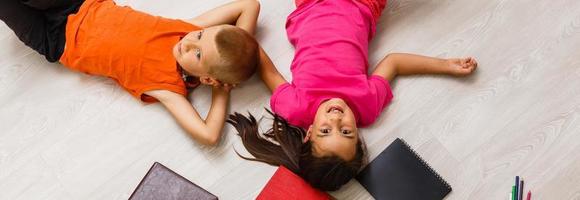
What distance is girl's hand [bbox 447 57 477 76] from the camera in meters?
1.13

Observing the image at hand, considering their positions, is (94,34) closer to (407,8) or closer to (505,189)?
(407,8)

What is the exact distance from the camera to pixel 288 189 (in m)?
1.07

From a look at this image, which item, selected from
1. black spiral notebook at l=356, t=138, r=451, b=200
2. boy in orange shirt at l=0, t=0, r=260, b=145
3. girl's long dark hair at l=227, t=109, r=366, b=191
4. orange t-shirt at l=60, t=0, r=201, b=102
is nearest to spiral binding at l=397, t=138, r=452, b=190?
black spiral notebook at l=356, t=138, r=451, b=200

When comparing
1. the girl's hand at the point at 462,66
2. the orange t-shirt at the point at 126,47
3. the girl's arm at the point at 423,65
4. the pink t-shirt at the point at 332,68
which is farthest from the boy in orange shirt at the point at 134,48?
the girl's hand at the point at 462,66

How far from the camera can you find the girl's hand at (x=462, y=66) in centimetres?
113

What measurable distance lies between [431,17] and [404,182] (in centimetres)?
41

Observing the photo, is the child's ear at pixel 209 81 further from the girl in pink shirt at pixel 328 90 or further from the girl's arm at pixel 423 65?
the girl's arm at pixel 423 65

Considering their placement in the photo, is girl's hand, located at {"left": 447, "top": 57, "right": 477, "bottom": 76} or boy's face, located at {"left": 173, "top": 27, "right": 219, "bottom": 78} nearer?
boy's face, located at {"left": 173, "top": 27, "right": 219, "bottom": 78}

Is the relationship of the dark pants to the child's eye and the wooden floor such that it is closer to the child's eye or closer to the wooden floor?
the wooden floor

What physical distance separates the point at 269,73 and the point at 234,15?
172mm

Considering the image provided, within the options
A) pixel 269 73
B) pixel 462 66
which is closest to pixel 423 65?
pixel 462 66

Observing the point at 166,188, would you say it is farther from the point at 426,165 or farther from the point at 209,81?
the point at 426,165

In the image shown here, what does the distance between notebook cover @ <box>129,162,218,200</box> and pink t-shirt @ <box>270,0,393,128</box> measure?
245 mm

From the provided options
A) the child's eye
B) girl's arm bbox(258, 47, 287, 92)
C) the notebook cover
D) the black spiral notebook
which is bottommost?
the notebook cover
